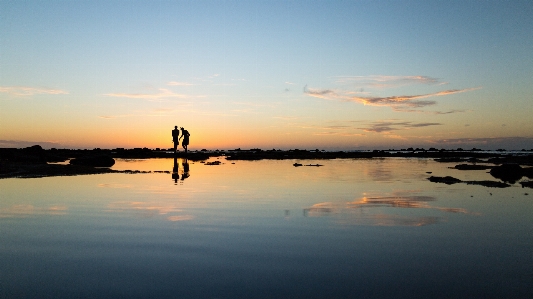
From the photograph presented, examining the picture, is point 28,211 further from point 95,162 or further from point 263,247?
point 95,162

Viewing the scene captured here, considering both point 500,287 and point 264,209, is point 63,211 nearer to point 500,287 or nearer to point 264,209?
point 264,209

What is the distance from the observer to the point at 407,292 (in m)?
6.87

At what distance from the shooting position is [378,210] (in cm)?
1530

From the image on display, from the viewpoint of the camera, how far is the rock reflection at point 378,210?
43.0 ft

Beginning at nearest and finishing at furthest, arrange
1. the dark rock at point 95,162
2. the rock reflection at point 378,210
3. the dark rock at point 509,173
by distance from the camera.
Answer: the rock reflection at point 378,210 < the dark rock at point 509,173 < the dark rock at point 95,162

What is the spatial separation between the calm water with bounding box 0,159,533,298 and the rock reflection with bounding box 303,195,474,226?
5 centimetres

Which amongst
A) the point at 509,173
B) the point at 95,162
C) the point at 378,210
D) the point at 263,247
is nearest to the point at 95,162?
the point at 95,162

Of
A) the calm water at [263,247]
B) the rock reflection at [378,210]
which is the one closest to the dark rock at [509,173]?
the calm water at [263,247]

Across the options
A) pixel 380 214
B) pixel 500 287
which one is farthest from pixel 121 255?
pixel 380 214

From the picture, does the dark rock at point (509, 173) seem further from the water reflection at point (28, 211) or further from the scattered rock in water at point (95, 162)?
the scattered rock in water at point (95, 162)

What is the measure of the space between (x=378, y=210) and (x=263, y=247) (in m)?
7.20

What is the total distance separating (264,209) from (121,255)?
7046mm

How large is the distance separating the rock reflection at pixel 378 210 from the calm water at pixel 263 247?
5cm

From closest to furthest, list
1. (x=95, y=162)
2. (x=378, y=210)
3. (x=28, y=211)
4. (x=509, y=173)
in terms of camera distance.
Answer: (x=28, y=211)
(x=378, y=210)
(x=509, y=173)
(x=95, y=162)
